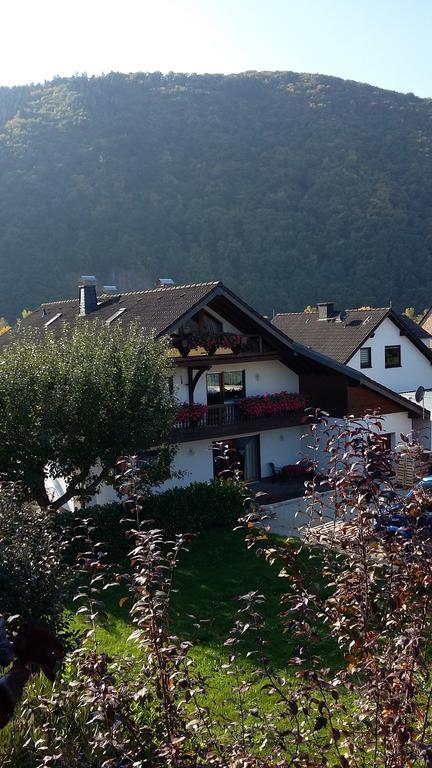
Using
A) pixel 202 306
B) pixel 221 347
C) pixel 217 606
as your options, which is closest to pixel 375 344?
pixel 221 347

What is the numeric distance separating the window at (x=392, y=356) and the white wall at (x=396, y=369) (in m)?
0.18

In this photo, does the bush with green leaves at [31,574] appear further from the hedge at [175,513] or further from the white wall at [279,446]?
the white wall at [279,446]

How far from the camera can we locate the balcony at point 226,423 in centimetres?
2281

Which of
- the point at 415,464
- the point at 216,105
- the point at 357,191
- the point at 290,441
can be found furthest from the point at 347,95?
the point at 415,464

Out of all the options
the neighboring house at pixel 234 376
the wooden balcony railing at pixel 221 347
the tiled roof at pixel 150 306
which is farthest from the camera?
the neighboring house at pixel 234 376

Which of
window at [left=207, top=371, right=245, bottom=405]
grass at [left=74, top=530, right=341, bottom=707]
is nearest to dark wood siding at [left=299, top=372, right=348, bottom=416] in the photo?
window at [left=207, top=371, right=245, bottom=405]

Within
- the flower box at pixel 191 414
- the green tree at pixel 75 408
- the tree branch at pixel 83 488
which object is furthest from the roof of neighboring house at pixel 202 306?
the tree branch at pixel 83 488

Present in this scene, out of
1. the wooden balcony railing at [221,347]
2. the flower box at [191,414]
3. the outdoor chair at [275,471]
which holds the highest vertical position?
the wooden balcony railing at [221,347]

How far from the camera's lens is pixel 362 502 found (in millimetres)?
4887

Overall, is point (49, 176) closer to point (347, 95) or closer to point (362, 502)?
point (347, 95)

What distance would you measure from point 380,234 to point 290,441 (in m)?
44.8

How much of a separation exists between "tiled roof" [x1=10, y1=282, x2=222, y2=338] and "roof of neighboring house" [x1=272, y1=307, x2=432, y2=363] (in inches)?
329

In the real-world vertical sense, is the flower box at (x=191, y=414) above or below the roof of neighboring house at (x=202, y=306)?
below

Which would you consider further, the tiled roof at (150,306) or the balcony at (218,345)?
the balcony at (218,345)
